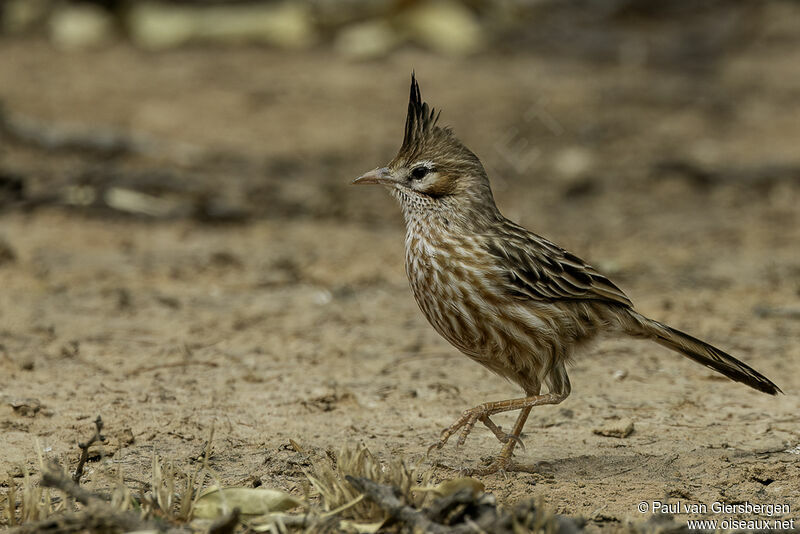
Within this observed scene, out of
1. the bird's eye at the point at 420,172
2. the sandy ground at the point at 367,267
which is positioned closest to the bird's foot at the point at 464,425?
the sandy ground at the point at 367,267

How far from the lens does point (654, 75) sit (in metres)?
15.6

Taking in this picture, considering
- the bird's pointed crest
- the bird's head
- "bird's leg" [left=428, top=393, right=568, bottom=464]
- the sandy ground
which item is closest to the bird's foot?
"bird's leg" [left=428, top=393, right=568, bottom=464]

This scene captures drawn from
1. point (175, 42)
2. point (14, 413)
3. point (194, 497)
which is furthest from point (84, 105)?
point (194, 497)

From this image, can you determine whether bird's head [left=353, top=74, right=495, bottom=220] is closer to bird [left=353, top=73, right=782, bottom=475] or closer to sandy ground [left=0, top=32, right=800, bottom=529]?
bird [left=353, top=73, right=782, bottom=475]

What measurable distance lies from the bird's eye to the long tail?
4.54 feet

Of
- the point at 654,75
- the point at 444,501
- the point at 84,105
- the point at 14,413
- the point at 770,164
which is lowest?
the point at 14,413

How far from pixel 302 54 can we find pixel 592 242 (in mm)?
7880

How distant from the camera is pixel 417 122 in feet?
19.7

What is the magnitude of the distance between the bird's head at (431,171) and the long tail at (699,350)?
105cm

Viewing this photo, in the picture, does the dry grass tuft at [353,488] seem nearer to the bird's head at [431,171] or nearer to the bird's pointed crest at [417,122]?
the bird's head at [431,171]

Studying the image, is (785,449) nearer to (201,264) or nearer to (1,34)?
(201,264)

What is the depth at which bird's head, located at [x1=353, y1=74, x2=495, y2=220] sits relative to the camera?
590cm

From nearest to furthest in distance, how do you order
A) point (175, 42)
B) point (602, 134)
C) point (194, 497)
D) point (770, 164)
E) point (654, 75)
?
point (194, 497)
point (770, 164)
point (602, 134)
point (654, 75)
point (175, 42)

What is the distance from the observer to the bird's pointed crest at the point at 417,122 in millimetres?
5965
